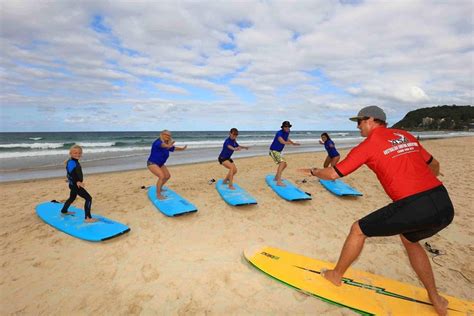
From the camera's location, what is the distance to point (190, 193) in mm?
8320

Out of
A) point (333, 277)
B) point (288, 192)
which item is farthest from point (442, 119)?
point (333, 277)

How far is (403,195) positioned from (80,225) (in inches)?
232

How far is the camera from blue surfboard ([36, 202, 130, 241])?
525cm

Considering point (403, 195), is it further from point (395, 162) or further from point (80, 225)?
point (80, 225)

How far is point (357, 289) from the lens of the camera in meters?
3.79

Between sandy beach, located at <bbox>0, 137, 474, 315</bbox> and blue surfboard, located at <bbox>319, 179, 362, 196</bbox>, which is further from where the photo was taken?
blue surfboard, located at <bbox>319, 179, 362, 196</bbox>

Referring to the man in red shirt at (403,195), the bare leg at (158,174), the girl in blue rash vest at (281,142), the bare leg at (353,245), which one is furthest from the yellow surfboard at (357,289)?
the girl in blue rash vest at (281,142)

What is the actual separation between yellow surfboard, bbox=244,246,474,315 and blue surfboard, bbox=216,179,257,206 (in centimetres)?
250

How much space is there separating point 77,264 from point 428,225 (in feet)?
16.8

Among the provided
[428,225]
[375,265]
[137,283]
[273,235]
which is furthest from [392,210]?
[137,283]

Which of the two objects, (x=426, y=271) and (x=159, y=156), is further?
(x=159, y=156)

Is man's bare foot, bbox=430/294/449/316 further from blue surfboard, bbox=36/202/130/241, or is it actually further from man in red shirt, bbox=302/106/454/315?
blue surfboard, bbox=36/202/130/241

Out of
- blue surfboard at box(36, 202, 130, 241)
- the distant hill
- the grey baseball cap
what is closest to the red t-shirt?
the grey baseball cap

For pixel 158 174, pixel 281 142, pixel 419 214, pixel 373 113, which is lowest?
pixel 158 174
